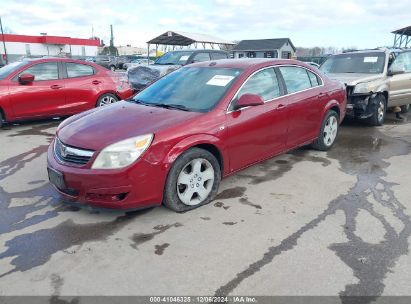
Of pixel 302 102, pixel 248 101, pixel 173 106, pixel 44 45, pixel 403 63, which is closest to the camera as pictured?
pixel 248 101

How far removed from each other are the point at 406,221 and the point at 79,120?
3.67 metres

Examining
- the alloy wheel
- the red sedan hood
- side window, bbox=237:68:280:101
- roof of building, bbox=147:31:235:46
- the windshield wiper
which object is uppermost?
roof of building, bbox=147:31:235:46

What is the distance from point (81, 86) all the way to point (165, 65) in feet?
12.6

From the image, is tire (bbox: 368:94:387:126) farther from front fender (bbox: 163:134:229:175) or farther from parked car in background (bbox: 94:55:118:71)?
parked car in background (bbox: 94:55:118:71)

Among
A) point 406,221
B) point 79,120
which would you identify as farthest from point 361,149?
point 79,120

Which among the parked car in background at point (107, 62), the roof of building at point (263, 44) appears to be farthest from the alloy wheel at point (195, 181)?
the roof of building at point (263, 44)

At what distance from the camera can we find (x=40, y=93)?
7.77 m

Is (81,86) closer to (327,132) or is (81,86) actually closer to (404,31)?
(327,132)

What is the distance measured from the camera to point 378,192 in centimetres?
449

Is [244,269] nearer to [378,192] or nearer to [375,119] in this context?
[378,192]

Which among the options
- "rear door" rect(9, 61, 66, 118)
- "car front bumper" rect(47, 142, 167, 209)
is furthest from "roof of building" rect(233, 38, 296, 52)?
"car front bumper" rect(47, 142, 167, 209)

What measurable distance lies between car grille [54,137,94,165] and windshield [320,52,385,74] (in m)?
7.21

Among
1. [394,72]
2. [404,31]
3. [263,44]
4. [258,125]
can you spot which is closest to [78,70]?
[258,125]

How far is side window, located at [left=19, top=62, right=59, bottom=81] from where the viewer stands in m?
7.87
